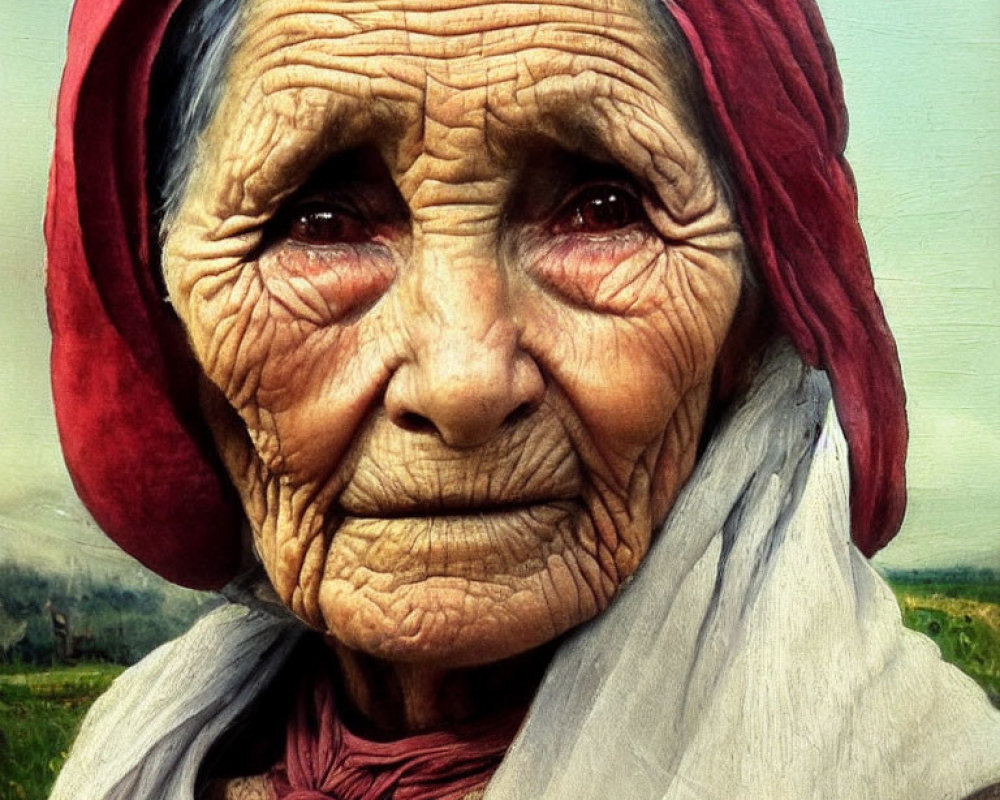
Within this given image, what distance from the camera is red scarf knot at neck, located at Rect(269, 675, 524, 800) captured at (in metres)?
1.38

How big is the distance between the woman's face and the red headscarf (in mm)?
65

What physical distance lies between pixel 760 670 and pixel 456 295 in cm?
52

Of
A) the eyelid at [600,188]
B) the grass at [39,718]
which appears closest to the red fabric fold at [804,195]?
the eyelid at [600,188]

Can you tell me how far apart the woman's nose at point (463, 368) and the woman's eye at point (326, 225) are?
0.38ft

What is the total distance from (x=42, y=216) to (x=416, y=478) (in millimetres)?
909

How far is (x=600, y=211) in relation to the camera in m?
1.27

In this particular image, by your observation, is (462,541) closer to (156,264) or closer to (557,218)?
(557,218)

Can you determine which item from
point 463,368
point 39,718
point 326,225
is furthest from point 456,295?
point 39,718

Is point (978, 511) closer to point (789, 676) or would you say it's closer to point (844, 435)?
point (844, 435)

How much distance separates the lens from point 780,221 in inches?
50.6

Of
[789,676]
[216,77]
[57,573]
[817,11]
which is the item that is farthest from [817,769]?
[57,573]

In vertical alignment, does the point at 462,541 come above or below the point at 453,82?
below

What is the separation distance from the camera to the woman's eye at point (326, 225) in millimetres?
1265

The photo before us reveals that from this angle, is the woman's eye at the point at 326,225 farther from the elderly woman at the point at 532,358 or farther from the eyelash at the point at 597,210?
the eyelash at the point at 597,210
